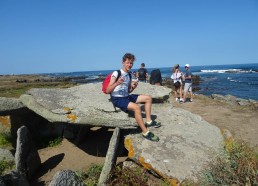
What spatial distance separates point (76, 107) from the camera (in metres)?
7.20

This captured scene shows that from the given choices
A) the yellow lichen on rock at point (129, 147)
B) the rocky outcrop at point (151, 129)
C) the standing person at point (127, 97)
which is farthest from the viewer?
the standing person at point (127, 97)

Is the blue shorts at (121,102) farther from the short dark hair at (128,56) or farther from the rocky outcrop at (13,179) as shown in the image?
the rocky outcrop at (13,179)

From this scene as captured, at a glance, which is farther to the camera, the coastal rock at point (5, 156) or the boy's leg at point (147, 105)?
the coastal rock at point (5, 156)

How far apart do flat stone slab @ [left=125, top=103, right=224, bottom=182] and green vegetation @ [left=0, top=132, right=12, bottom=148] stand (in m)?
4.85

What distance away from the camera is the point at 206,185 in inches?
203

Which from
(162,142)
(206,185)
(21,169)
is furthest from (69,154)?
(206,185)

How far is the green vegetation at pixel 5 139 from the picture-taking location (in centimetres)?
933

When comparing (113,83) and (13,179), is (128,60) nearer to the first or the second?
(113,83)

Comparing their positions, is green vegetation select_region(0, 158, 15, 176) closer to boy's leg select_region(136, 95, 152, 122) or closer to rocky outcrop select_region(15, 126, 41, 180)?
rocky outcrop select_region(15, 126, 41, 180)

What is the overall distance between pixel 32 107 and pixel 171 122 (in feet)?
12.1

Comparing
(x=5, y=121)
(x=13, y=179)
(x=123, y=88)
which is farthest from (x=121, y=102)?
(x=5, y=121)

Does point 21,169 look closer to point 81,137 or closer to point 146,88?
point 81,137

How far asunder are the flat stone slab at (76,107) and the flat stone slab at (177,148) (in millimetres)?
580

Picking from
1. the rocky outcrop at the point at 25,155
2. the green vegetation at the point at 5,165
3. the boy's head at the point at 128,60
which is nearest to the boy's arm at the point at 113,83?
the boy's head at the point at 128,60
